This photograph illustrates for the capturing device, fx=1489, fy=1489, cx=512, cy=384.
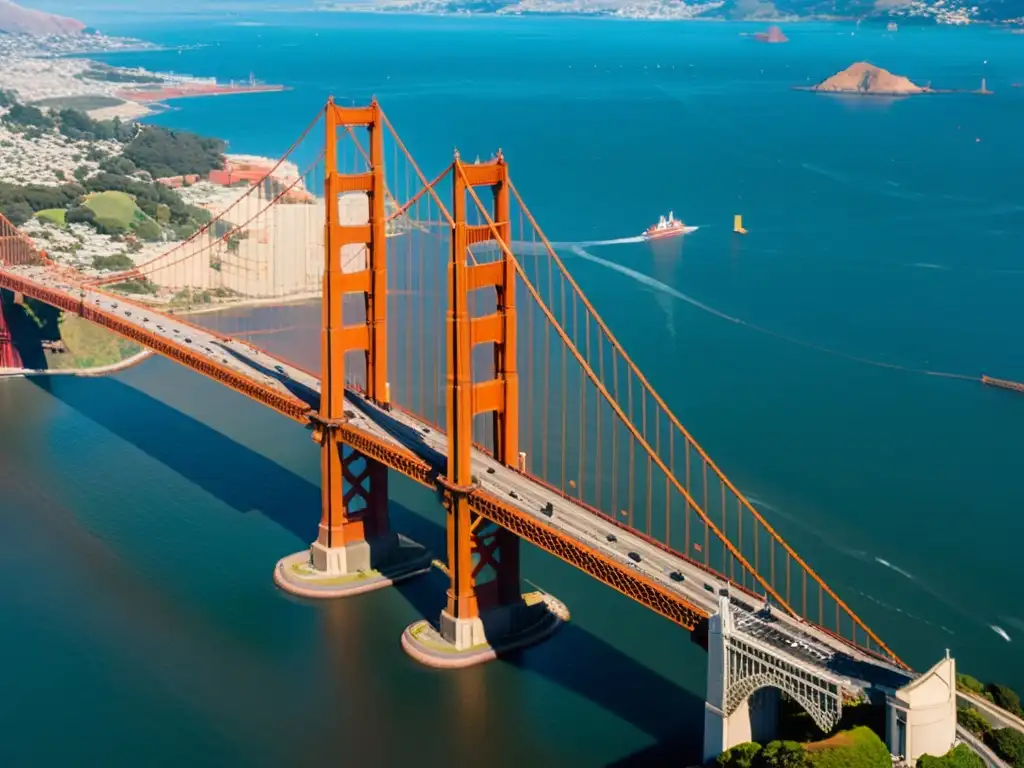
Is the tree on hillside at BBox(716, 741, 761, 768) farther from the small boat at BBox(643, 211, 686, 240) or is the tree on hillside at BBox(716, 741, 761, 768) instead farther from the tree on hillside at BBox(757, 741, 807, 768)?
the small boat at BBox(643, 211, 686, 240)

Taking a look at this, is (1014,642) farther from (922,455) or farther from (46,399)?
(46,399)

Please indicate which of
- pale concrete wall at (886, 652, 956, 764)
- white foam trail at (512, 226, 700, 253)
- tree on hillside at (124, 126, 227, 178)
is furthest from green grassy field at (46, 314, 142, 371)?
pale concrete wall at (886, 652, 956, 764)

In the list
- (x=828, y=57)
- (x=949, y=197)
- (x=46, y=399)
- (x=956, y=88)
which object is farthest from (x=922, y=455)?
(x=828, y=57)

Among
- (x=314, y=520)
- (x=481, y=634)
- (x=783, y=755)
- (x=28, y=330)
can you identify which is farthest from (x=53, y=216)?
(x=783, y=755)

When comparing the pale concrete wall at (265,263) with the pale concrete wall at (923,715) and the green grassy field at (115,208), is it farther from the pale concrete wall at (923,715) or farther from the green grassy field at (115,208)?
the pale concrete wall at (923,715)

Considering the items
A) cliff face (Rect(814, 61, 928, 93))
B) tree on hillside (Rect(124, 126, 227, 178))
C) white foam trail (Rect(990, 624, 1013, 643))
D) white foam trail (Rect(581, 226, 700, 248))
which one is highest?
cliff face (Rect(814, 61, 928, 93))

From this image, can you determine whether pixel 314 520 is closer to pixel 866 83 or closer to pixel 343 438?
pixel 343 438
